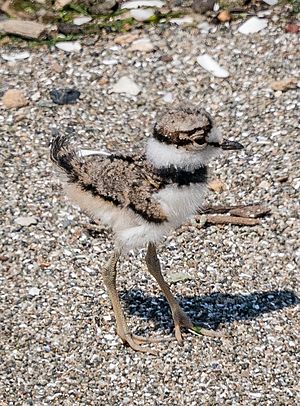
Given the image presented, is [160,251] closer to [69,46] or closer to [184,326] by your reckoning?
[184,326]

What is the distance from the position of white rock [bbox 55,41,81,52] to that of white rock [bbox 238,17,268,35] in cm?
99

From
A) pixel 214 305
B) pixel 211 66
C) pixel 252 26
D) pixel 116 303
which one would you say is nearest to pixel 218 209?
pixel 214 305

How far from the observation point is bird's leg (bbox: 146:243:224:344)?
4.10 meters

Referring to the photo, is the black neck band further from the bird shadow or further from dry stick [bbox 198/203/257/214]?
dry stick [bbox 198/203/257/214]

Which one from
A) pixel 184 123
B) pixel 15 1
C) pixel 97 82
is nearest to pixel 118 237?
pixel 184 123

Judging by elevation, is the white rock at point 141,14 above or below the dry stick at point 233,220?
above

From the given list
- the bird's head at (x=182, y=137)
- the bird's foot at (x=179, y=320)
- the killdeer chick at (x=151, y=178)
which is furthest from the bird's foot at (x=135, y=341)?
the bird's head at (x=182, y=137)

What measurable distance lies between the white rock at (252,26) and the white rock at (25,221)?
1.98m

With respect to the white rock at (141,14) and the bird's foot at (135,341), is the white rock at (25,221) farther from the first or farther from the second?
the white rock at (141,14)

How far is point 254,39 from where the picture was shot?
19.4ft

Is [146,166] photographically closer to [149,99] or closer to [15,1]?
[149,99]

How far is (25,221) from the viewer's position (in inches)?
188

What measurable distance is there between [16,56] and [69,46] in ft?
1.07

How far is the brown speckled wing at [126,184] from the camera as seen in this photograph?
3.78 meters
